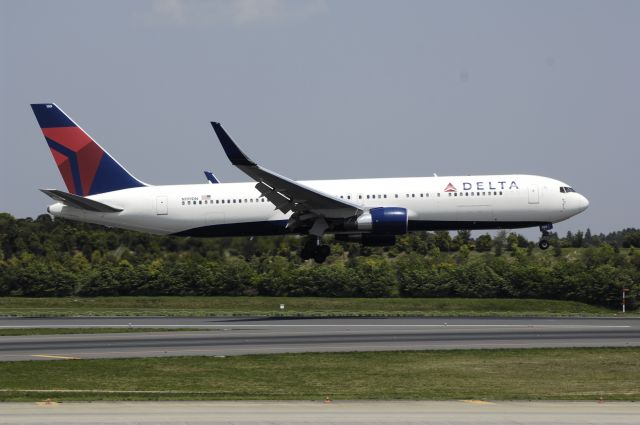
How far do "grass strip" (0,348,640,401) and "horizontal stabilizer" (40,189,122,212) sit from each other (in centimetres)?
1715

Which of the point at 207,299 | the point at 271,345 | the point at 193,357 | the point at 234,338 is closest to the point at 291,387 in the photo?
the point at 193,357

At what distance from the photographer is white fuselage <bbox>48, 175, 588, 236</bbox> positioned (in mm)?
50531

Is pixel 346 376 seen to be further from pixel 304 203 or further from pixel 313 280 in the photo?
pixel 313 280

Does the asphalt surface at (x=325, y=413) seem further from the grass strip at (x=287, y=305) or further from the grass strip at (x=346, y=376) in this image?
the grass strip at (x=287, y=305)

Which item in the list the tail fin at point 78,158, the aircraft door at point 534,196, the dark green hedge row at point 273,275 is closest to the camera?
the aircraft door at point 534,196

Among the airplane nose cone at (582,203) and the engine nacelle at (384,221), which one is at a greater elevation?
the airplane nose cone at (582,203)

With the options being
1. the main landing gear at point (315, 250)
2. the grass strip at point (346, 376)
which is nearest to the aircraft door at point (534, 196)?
the main landing gear at point (315, 250)

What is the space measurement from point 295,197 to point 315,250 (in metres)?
3.50

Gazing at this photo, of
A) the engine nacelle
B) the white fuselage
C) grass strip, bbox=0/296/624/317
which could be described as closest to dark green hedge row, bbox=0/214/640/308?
grass strip, bbox=0/296/624/317

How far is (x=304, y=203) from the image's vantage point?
163 ft

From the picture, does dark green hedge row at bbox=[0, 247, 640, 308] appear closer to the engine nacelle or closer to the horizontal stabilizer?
the horizontal stabilizer

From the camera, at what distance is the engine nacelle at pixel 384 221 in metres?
48.8

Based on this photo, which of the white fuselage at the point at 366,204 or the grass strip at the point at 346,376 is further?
the white fuselage at the point at 366,204

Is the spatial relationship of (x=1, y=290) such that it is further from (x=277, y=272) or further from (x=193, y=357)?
(x=193, y=357)
